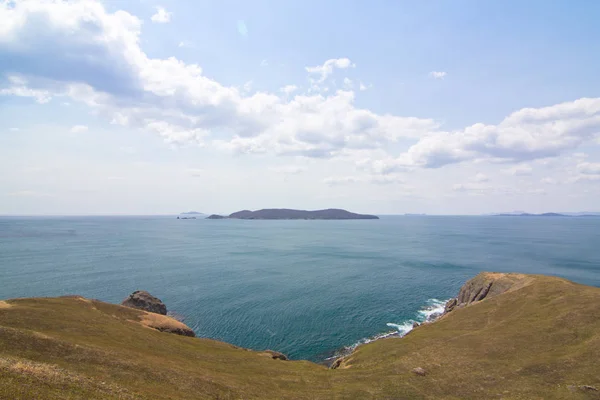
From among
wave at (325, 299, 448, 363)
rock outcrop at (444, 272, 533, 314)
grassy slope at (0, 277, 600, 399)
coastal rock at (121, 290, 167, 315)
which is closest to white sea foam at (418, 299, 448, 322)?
wave at (325, 299, 448, 363)

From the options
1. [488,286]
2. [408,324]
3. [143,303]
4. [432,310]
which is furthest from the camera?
[432,310]

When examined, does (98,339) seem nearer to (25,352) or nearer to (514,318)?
(25,352)

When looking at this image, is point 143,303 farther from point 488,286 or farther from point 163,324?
point 488,286

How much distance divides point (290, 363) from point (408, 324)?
41.2 m

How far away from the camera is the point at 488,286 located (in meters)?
80.1

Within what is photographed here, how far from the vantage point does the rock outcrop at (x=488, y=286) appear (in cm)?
7606

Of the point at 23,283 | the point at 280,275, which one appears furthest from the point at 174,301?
the point at 23,283

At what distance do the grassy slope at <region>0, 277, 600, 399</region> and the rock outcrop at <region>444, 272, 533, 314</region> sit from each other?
14.6 m

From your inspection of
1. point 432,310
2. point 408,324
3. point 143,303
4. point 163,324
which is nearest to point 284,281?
point 408,324

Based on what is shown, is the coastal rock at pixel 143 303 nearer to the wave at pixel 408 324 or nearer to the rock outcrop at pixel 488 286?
the wave at pixel 408 324

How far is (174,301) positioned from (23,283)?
55043 millimetres

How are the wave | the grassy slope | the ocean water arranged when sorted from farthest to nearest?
the ocean water < the wave < the grassy slope

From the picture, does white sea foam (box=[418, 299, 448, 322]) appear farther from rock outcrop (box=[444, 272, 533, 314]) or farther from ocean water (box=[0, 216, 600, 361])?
rock outcrop (box=[444, 272, 533, 314])

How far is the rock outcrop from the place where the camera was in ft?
250
